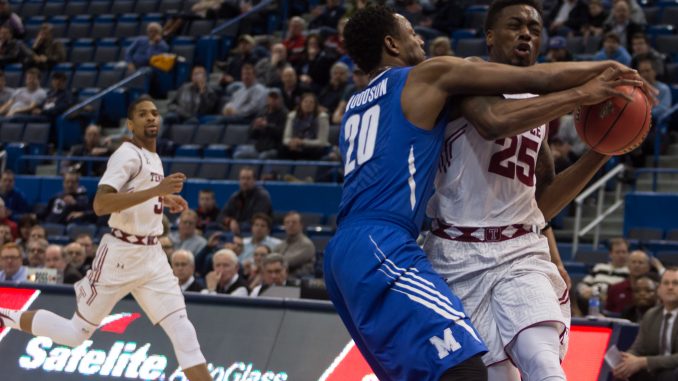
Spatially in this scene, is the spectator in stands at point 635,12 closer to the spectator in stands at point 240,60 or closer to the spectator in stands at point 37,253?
the spectator in stands at point 240,60

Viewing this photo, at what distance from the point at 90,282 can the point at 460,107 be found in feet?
13.5

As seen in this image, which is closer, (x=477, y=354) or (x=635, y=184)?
(x=477, y=354)

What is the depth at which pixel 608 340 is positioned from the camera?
738cm

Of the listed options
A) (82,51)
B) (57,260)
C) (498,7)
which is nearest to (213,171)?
(57,260)

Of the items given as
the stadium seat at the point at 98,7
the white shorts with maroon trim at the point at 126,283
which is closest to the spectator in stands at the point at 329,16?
the stadium seat at the point at 98,7

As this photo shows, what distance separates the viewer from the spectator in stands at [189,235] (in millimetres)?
11664

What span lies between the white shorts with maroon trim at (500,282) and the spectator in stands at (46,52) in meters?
16.2

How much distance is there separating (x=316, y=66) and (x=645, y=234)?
5.60 m

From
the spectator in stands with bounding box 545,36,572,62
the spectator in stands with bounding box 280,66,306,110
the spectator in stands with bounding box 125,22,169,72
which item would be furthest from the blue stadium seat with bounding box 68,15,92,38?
the spectator in stands with bounding box 545,36,572,62

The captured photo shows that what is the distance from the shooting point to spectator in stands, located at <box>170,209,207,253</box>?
38.3ft

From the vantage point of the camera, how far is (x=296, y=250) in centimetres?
1116

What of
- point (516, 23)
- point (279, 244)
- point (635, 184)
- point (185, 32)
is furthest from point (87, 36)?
point (516, 23)

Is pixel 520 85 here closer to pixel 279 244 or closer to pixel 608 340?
pixel 608 340

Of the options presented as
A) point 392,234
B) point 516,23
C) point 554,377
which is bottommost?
point 554,377
